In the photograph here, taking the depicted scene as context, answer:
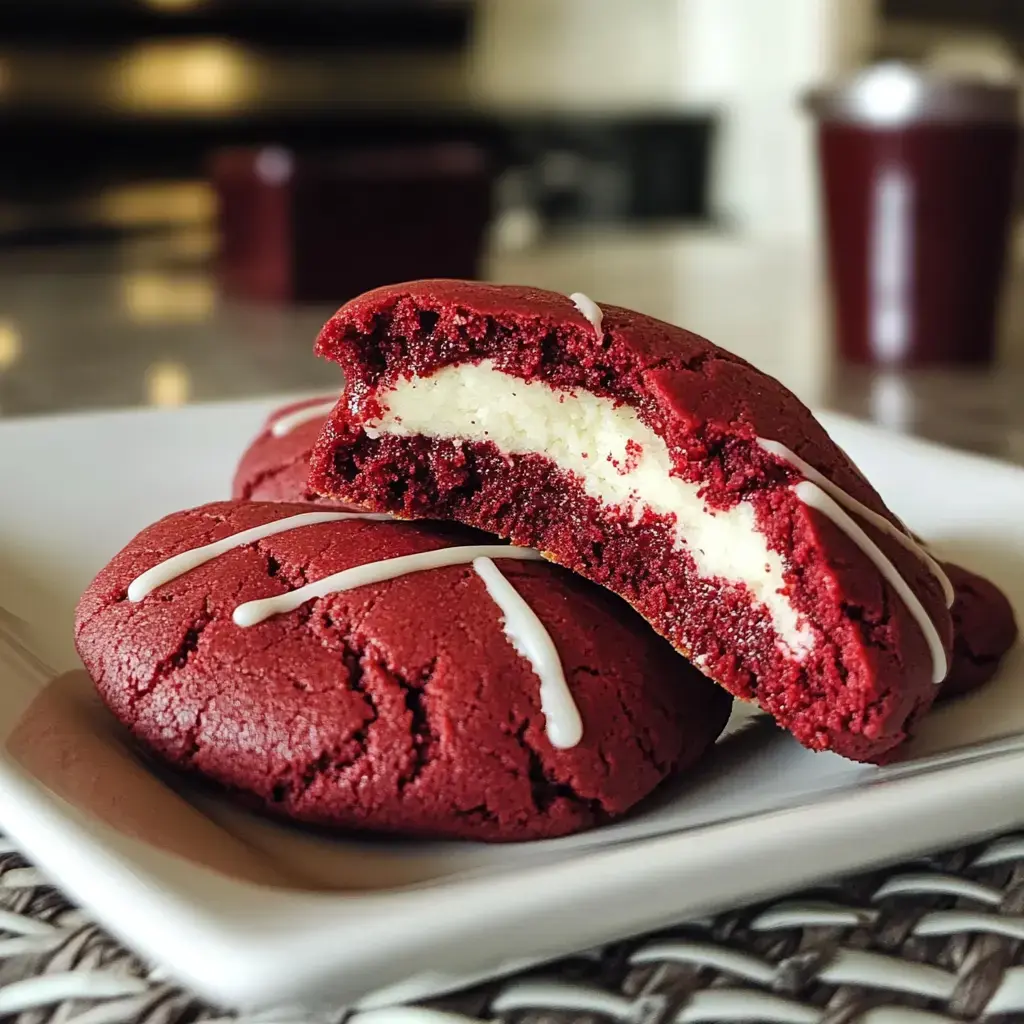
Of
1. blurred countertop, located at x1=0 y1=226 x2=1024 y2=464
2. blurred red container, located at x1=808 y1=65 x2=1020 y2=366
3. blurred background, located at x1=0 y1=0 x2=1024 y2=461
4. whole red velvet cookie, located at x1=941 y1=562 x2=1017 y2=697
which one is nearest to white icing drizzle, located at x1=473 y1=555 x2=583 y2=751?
whole red velvet cookie, located at x1=941 y1=562 x2=1017 y2=697

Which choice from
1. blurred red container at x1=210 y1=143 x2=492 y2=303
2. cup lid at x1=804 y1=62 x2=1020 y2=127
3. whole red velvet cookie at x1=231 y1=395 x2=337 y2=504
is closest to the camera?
Result: whole red velvet cookie at x1=231 y1=395 x2=337 y2=504

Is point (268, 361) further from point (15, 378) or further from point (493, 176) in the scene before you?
point (493, 176)

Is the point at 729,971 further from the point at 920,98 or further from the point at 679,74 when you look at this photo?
the point at 679,74

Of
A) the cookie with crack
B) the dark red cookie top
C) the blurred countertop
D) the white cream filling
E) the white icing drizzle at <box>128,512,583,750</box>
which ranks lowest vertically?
the blurred countertop

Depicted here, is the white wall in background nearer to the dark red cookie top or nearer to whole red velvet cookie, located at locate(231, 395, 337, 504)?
whole red velvet cookie, located at locate(231, 395, 337, 504)

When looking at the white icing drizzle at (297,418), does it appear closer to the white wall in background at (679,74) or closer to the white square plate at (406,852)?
the white square plate at (406,852)

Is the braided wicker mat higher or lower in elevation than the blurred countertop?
higher

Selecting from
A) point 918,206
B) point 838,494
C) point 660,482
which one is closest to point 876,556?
point 838,494

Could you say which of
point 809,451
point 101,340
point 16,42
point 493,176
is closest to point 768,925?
point 809,451
